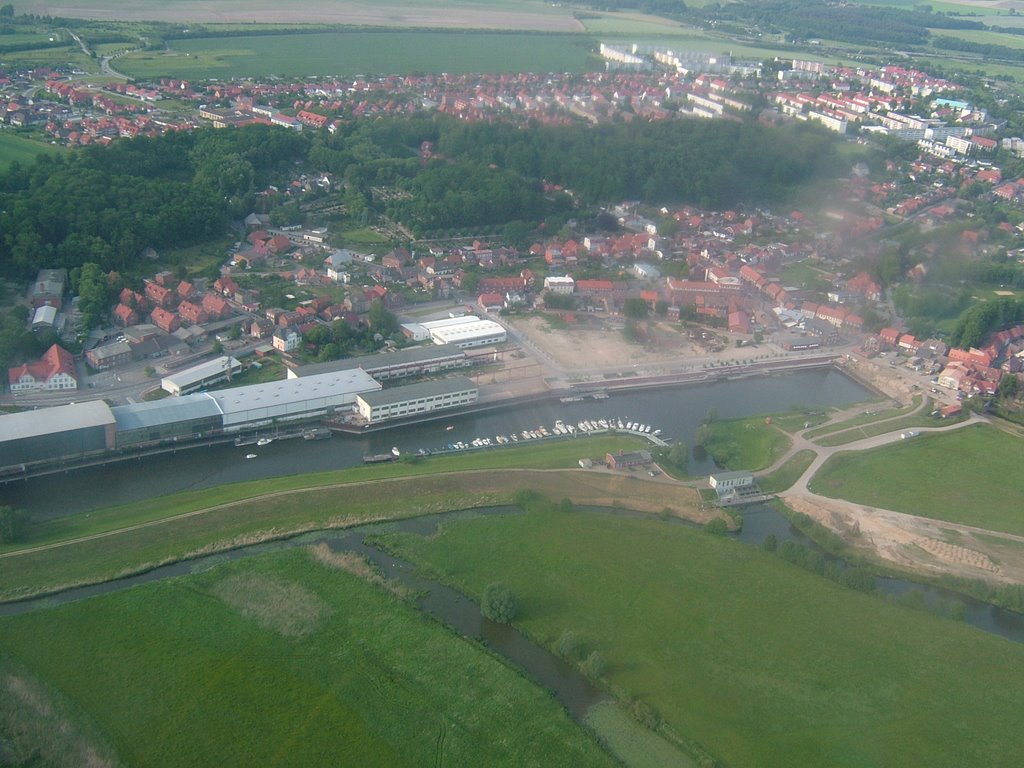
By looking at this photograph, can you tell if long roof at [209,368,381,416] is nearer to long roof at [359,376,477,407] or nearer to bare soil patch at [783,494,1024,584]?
long roof at [359,376,477,407]

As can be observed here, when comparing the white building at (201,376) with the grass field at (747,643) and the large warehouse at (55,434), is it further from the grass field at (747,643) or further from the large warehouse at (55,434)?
the grass field at (747,643)

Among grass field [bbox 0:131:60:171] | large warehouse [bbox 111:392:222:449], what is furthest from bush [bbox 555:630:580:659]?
grass field [bbox 0:131:60:171]

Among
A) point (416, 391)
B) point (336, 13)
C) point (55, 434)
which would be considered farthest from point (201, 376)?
point (336, 13)

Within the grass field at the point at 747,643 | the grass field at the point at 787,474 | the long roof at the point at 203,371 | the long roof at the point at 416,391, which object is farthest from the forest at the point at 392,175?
the grass field at the point at 787,474

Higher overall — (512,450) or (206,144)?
(206,144)

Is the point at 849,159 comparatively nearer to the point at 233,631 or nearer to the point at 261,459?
the point at 261,459

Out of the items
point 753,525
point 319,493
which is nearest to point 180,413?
point 319,493
